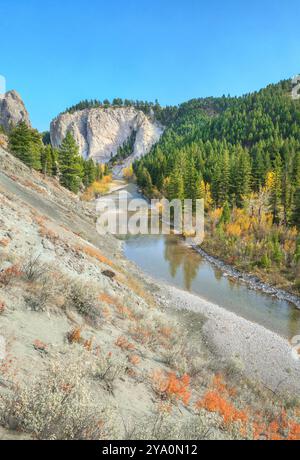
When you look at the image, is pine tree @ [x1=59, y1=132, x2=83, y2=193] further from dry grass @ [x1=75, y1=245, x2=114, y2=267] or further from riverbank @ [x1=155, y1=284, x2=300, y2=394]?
riverbank @ [x1=155, y1=284, x2=300, y2=394]

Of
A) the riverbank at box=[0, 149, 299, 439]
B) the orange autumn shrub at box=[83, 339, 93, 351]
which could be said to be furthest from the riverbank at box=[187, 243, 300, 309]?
the orange autumn shrub at box=[83, 339, 93, 351]

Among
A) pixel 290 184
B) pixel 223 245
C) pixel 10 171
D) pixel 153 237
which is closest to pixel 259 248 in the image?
pixel 223 245

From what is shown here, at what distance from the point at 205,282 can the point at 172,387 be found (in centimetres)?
2380

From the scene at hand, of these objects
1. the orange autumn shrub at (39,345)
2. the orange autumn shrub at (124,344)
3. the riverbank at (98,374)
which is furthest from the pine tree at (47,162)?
the orange autumn shrub at (39,345)

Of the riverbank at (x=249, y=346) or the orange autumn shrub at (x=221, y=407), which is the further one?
the riverbank at (x=249, y=346)

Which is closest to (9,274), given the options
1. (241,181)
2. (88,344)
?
(88,344)

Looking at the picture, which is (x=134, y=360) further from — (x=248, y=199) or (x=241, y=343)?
(x=248, y=199)

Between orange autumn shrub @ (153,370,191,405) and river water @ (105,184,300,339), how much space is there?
1545cm

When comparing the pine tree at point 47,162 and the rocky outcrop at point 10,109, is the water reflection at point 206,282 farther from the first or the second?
the rocky outcrop at point 10,109

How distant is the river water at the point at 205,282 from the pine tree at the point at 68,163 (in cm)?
2288

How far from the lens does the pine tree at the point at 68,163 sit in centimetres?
5962

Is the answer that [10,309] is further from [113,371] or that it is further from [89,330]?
[113,371]

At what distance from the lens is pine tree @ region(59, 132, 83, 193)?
5962cm
